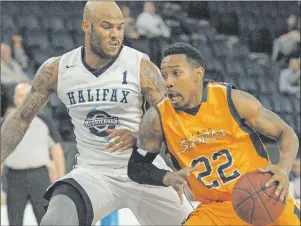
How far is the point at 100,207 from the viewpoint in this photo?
400 cm

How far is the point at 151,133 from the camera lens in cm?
372

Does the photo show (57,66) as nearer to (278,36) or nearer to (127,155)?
(127,155)

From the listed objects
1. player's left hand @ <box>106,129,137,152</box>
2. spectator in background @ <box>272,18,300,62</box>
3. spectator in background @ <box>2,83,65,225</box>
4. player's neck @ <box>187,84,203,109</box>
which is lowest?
spectator in background @ <box>2,83,65,225</box>

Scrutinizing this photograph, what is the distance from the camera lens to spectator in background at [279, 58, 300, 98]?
408 inches

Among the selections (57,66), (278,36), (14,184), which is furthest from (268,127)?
(278,36)

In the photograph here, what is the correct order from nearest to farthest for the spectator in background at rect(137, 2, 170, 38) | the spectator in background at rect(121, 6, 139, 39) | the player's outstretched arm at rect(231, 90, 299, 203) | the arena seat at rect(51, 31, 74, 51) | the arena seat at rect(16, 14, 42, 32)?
the player's outstretched arm at rect(231, 90, 299, 203) → the spectator in background at rect(121, 6, 139, 39) → the arena seat at rect(51, 31, 74, 51) → the spectator in background at rect(137, 2, 170, 38) → the arena seat at rect(16, 14, 42, 32)

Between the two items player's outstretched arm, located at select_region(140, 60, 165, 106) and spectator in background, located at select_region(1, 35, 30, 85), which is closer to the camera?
player's outstretched arm, located at select_region(140, 60, 165, 106)

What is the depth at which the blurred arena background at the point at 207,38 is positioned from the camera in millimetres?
9758

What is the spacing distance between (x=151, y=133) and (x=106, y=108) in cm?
53

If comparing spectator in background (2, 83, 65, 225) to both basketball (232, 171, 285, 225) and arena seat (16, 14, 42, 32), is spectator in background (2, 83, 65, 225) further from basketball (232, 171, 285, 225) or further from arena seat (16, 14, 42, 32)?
arena seat (16, 14, 42, 32)

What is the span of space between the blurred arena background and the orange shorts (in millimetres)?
5059

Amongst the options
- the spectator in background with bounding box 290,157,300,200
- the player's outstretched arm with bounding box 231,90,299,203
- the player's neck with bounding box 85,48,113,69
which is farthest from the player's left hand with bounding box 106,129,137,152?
the spectator in background with bounding box 290,157,300,200

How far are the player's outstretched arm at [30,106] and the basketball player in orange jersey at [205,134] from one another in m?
0.86

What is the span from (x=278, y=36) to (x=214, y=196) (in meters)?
8.84
